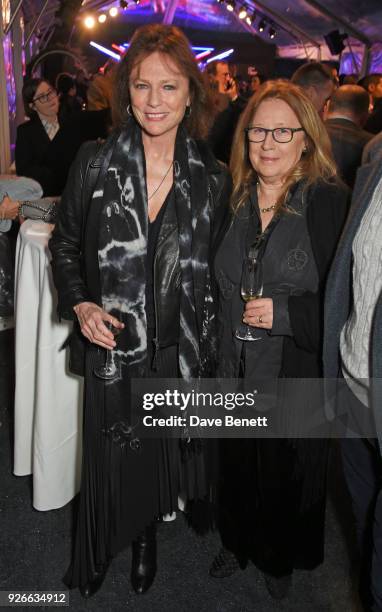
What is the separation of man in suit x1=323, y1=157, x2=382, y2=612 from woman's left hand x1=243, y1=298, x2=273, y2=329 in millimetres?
184

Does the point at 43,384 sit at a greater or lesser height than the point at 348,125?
lesser

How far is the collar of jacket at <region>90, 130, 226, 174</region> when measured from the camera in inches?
67.6

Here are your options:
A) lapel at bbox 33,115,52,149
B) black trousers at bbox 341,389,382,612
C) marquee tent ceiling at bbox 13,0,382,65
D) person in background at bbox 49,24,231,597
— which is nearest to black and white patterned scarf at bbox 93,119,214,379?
person in background at bbox 49,24,231,597

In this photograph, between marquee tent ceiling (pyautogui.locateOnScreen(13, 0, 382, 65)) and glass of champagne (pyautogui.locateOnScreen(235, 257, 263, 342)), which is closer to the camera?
glass of champagne (pyautogui.locateOnScreen(235, 257, 263, 342))

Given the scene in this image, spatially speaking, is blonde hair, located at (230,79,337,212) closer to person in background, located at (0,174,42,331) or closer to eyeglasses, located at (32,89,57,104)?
person in background, located at (0,174,42,331)

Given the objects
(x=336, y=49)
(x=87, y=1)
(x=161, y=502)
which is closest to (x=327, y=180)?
(x=161, y=502)

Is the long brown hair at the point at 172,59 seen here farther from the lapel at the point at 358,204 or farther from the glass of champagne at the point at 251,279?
the lapel at the point at 358,204

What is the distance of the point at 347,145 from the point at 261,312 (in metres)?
2.06

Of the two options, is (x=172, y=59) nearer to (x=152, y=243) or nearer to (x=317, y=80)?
(x=152, y=243)

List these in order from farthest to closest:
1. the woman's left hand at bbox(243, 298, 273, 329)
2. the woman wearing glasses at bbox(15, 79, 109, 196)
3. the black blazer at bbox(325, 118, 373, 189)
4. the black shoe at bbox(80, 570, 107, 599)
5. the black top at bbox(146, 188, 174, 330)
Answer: the woman wearing glasses at bbox(15, 79, 109, 196) < the black blazer at bbox(325, 118, 373, 189) < the black shoe at bbox(80, 570, 107, 599) < the black top at bbox(146, 188, 174, 330) < the woman's left hand at bbox(243, 298, 273, 329)

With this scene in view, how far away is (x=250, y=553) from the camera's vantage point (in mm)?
2047

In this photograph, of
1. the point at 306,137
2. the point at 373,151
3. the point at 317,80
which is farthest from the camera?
the point at 317,80

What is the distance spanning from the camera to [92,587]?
1970 mm

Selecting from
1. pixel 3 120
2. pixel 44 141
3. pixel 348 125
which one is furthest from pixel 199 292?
pixel 3 120
